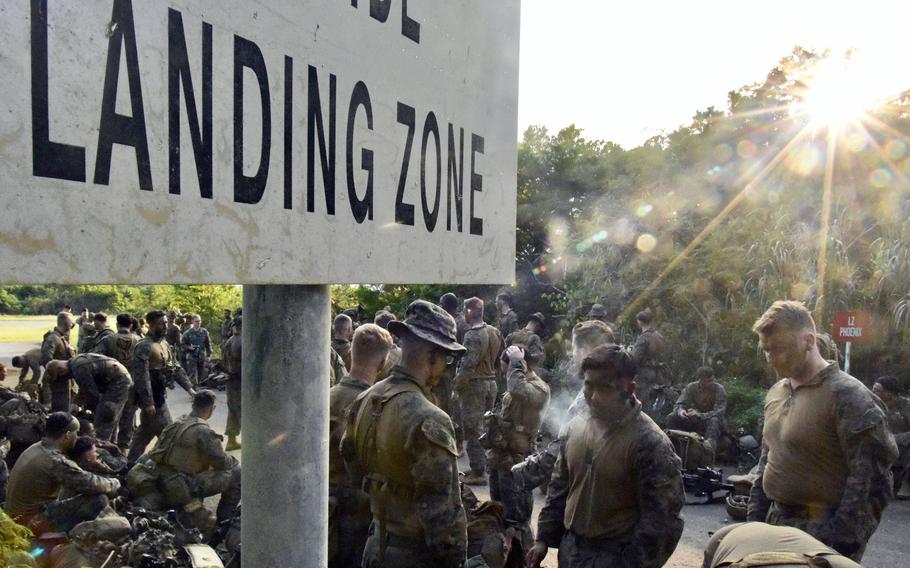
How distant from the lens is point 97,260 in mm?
1078

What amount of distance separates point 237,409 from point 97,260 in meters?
9.81

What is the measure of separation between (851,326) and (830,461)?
651 centimetres

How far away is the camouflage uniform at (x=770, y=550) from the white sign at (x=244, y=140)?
46.8 inches

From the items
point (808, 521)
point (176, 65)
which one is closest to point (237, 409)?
point (808, 521)

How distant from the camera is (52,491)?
18.9ft

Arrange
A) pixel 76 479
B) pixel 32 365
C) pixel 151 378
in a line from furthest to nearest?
pixel 32 365
pixel 151 378
pixel 76 479

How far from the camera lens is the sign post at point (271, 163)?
103cm

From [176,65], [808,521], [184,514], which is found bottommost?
[184,514]

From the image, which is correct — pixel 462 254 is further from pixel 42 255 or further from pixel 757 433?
pixel 757 433

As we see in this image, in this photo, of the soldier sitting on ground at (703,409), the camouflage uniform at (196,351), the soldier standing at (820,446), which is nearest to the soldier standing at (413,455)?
the soldier standing at (820,446)

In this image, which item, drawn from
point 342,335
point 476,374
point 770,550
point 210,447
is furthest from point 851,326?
point 770,550

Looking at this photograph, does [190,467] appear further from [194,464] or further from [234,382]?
[234,382]

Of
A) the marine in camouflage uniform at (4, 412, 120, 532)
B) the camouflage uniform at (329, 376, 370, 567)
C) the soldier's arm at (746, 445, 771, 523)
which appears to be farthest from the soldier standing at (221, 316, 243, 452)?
the soldier's arm at (746, 445, 771, 523)

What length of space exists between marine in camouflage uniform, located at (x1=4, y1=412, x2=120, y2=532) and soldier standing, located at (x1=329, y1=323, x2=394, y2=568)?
2.30 meters
